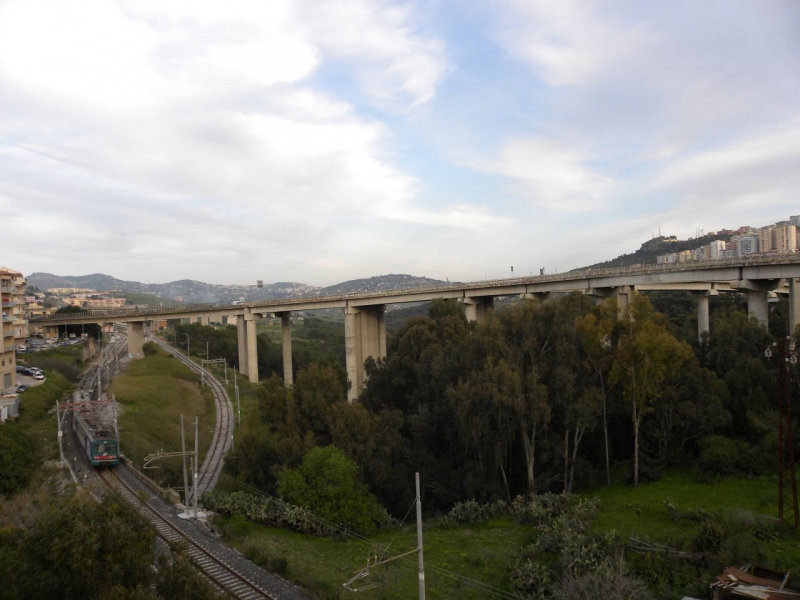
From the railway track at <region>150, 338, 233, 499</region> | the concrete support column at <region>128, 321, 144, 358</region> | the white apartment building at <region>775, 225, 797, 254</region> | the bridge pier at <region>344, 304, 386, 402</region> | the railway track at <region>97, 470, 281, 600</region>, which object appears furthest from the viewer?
the white apartment building at <region>775, 225, 797, 254</region>

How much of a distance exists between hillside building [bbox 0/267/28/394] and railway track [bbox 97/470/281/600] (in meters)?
26.2

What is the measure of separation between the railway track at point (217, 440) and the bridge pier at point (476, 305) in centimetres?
2597

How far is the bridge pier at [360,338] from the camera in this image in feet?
193

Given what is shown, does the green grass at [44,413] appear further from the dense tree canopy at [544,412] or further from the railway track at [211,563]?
the dense tree canopy at [544,412]

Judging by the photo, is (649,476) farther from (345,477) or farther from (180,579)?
(180,579)

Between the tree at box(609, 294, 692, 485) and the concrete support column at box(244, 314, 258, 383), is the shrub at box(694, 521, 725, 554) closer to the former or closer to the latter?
the tree at box(609, 294, 692, 485)

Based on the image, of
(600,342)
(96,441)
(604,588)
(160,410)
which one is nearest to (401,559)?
(604,588)

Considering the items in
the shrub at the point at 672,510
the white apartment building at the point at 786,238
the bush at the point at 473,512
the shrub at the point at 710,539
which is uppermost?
the white apartment building at the point at 786,238

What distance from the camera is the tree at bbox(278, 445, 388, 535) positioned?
24.7 m

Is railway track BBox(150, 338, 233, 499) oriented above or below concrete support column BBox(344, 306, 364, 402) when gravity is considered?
below

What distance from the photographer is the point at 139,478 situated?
28156mm

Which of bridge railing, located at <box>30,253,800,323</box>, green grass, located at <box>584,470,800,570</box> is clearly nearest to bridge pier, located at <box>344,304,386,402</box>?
bridge railing, located at <box>30,253,800,323</box>

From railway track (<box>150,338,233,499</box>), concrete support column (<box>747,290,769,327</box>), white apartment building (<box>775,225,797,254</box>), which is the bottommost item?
railway track (<box>150,338,233,499</box>)

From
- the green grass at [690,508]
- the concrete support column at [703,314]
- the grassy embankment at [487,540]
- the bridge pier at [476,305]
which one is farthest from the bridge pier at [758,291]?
the bridge pier at [476,305]
